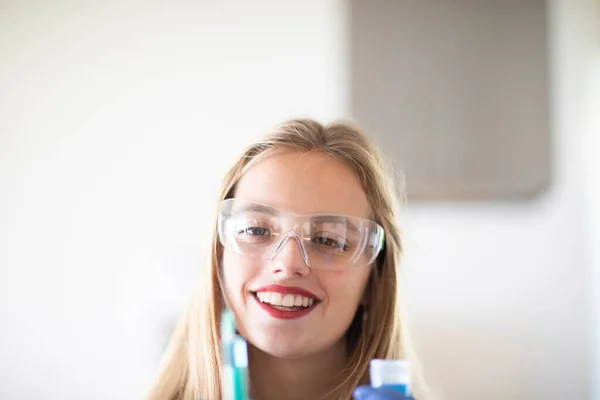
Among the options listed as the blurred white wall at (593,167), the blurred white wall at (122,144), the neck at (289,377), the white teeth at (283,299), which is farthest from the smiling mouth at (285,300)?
the blurred white wall at (593,167)

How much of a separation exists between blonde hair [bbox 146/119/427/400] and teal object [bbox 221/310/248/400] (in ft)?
0.05

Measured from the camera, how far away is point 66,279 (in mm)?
1725

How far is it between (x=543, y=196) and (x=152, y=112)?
1223 millimetres

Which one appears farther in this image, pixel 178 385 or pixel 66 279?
pixel 66 279

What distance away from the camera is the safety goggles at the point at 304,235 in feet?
3.03

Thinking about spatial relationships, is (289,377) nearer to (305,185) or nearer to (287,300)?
(287,300)

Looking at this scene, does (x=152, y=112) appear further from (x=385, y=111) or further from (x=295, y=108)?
(x=385, y=111)

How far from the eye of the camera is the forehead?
944mm

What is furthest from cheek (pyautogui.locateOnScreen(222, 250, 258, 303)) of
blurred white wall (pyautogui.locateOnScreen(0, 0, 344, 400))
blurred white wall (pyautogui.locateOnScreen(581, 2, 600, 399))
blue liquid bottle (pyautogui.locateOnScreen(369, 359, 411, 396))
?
blurred white wall (pyautogui.locateOnScreen(581, 2, 600, 399))

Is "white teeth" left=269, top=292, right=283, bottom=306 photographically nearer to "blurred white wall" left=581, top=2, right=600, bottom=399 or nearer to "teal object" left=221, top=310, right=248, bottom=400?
"teal object" left=221, top=310, right=248, bottom=400

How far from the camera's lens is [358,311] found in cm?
108

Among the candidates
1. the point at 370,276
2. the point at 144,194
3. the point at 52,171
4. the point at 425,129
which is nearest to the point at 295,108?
the point at 425,129

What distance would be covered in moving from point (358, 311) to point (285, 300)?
21 centimetres

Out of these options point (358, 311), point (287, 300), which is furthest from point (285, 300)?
point (358, 311)
